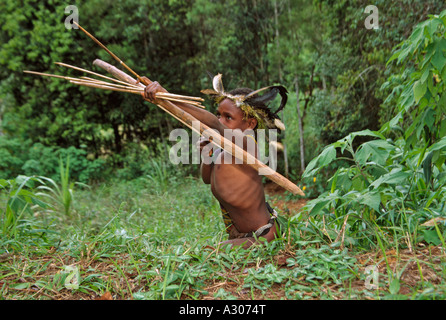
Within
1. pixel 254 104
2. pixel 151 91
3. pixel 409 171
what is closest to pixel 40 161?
pixel 151 91

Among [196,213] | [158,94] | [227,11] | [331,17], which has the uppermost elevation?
[227,11]

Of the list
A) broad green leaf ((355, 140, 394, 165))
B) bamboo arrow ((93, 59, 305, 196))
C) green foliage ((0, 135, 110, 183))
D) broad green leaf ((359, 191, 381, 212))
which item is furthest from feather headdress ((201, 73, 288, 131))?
green foliage ((0, 135, 110, 183))

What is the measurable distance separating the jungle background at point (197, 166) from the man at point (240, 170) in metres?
0.19

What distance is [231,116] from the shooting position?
2508 millimetres

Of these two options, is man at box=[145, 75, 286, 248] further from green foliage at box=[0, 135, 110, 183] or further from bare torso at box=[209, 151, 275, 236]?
green foliage at box=[0, 135, 110, 183]

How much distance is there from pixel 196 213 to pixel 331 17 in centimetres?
434

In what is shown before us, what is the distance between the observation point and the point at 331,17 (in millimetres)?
6887

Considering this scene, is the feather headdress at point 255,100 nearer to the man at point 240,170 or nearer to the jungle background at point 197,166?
the man at point 240,170

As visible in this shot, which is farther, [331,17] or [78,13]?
[78,13]

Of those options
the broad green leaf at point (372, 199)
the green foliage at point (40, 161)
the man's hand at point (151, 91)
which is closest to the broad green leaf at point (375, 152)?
the broad green leaf at point (372, 199)

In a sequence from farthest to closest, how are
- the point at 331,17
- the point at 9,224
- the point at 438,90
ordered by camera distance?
the point at 331,17, the point at 9,224, the point at 438,90

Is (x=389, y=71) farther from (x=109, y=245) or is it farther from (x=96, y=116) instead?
(x=96, y=116)
